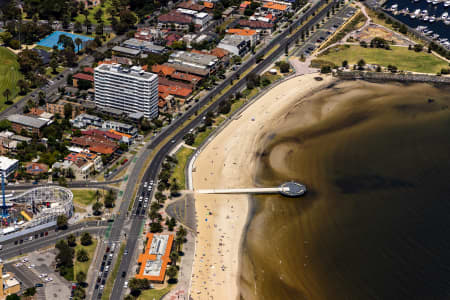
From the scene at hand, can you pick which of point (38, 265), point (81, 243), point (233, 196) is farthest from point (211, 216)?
point (38, 265)

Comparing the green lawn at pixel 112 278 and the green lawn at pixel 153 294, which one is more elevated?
the green lawn at pixel 112 278

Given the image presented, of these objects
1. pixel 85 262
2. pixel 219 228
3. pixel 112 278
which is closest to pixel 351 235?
pixel 219 228

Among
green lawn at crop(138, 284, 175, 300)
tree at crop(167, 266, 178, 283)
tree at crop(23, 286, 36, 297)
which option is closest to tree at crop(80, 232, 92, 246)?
tree at crop(23, 286, 36, 297)

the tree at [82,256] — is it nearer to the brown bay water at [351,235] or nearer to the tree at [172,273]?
the tree at [172,273]

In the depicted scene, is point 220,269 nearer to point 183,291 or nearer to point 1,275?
point 183,291

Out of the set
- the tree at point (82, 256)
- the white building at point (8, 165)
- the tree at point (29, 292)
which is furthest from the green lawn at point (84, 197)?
the tree at point (29, 292)

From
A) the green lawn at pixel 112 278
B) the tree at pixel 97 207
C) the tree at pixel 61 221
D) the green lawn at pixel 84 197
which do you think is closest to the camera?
the green lawn at pixel 112 278

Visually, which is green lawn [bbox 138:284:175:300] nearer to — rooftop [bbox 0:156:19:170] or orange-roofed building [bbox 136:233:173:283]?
orange-roofed building [bbox 136:233:173:283]
